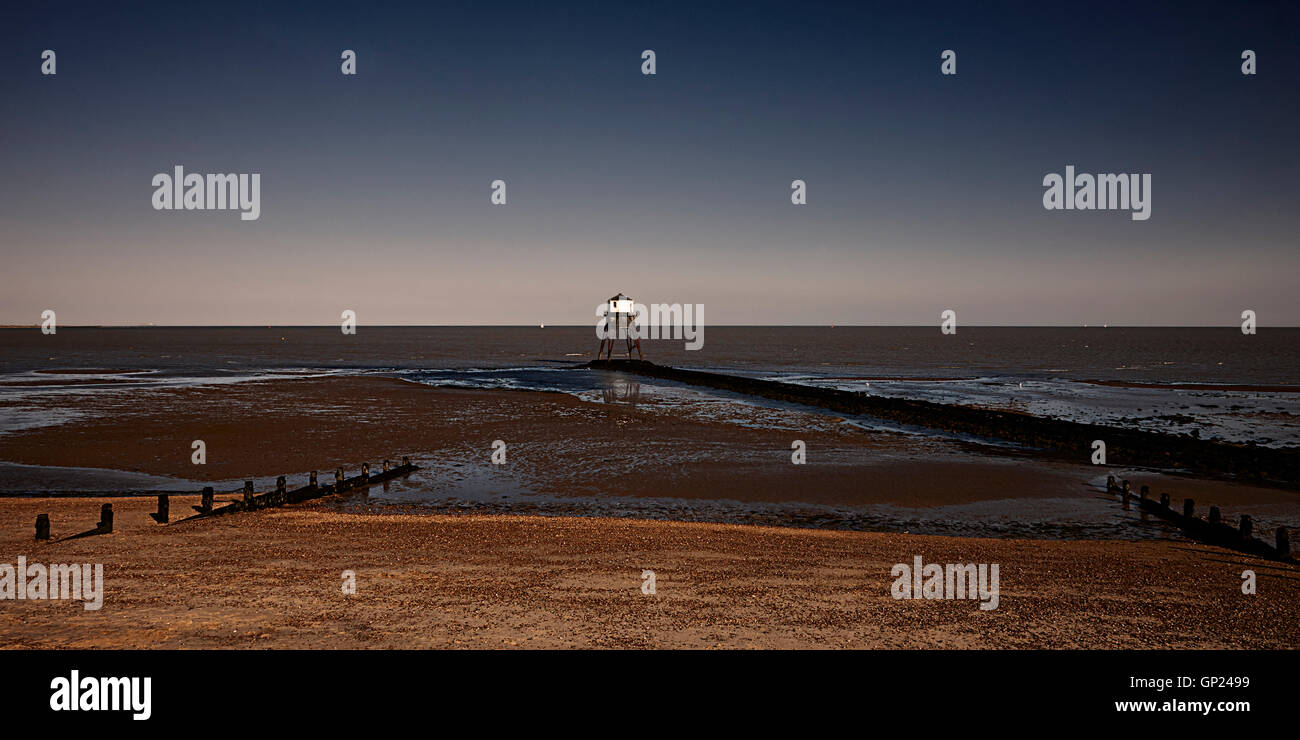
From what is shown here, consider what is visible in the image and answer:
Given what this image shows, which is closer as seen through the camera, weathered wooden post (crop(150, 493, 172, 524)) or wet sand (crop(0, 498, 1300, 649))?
wet sand (crop(0, 498, 1300, 649))

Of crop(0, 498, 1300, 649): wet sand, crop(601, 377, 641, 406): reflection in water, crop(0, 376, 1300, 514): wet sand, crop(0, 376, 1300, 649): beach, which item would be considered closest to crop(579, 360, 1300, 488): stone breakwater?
crop(0, 376, 1300, 514): wet sand

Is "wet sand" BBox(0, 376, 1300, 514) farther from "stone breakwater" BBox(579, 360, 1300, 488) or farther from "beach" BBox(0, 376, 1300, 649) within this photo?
"stone breakwater" BBox(579, 360, 1300, 488)

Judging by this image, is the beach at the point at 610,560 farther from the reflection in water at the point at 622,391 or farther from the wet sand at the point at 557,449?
the reflection in water at the point at 622,391

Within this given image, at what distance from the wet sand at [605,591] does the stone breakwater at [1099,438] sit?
40.1ft

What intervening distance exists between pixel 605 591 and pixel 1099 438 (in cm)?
2498

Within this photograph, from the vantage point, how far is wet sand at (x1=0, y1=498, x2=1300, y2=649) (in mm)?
7656

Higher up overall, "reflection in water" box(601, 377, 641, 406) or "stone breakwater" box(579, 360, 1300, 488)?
"reflection in water" box(601, 377, 641, 406)

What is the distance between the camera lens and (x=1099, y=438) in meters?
26.6

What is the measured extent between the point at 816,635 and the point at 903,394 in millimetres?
45022

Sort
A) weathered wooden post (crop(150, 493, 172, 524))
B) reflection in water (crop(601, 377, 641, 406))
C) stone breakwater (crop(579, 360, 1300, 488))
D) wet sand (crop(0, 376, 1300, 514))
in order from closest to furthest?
weathered wooden post (crop(150, 493, 172, 524)) → wet sand (crop(0, 376, 1300, 514)) → stone breakwater (crop(579, 360, 1300, 488)) → reflection in water (crop(601, 377, 641, 406))

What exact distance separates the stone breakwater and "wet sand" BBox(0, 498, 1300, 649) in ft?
40.1

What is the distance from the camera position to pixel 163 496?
13.8 m

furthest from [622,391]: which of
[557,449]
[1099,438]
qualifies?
[1099,438]
